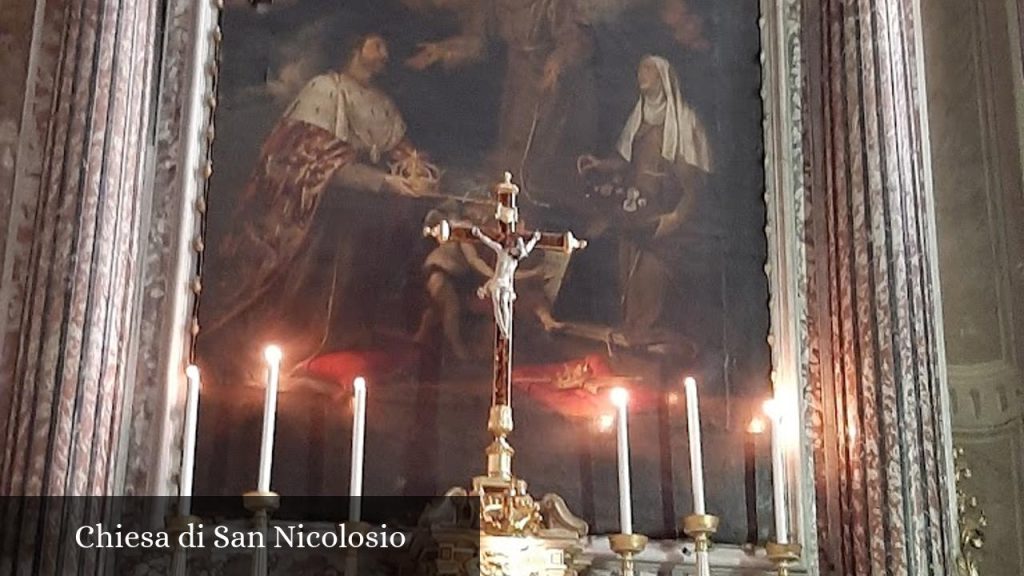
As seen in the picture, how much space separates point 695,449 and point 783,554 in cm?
43

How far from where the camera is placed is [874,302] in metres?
5.26

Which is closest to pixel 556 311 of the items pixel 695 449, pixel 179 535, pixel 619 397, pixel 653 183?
pixel 619 397

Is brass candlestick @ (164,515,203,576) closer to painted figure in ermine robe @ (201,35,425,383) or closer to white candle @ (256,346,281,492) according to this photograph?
white candle @ (256,346,281,492)

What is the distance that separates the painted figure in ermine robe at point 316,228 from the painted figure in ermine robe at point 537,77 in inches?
11.9

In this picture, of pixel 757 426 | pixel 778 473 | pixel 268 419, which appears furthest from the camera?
pixel 757 426

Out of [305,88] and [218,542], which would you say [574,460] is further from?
[305,88]

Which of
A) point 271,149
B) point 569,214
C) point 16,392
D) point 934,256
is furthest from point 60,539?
point 934,256

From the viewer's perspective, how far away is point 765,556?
514 cm

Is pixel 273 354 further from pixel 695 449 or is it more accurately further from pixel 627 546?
pixel 695 449

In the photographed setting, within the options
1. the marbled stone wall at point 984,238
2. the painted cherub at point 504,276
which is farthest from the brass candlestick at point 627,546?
the marbled stone wall at point 984,238

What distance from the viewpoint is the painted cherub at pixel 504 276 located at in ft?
16.1

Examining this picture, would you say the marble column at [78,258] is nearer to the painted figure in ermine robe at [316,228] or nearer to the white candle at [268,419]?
the painted figure in ermine robe at [316,228]

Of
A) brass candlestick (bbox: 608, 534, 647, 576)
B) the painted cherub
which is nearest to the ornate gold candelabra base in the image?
brass candlestick (bbox: 608, 534, 647, 576)

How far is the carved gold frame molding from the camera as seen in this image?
15.9 ft
